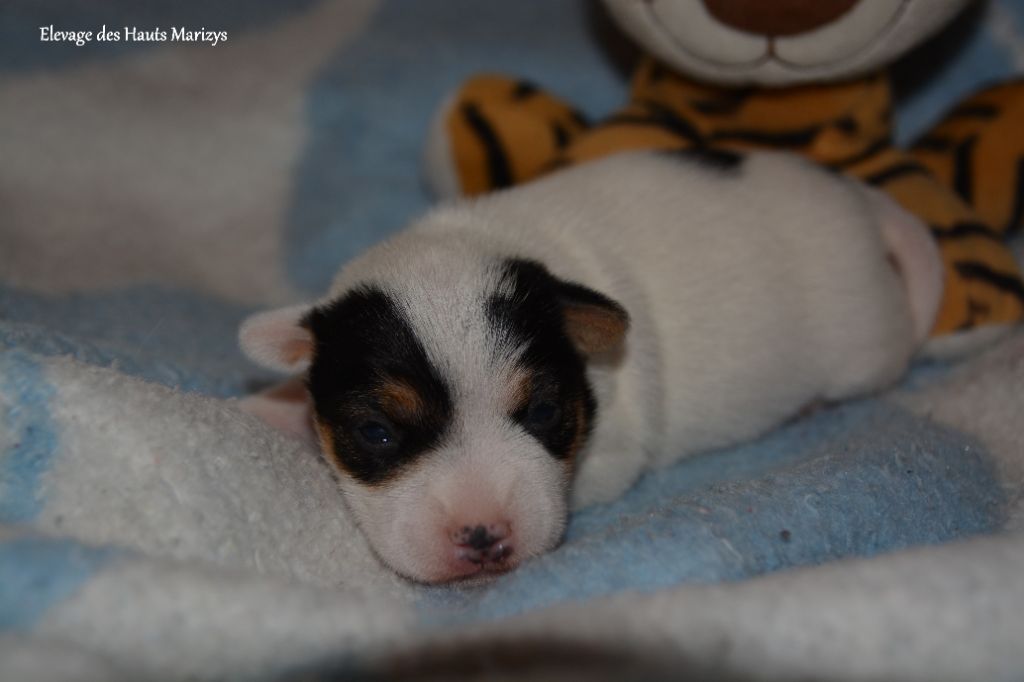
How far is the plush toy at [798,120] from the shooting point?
11.8 ft

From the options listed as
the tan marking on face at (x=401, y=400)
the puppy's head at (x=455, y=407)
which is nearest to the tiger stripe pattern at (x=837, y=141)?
the puppy's head at (x=455, y=407)

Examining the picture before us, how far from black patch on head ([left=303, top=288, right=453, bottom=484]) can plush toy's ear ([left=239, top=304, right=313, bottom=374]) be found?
0.36 ft

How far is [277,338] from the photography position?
2844mm

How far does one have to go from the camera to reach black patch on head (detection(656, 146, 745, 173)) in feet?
11.2

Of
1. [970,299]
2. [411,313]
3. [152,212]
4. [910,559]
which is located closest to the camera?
[910,559]

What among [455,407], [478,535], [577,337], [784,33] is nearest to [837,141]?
[784,33]

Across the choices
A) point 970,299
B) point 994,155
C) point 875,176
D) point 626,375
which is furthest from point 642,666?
point 994,155

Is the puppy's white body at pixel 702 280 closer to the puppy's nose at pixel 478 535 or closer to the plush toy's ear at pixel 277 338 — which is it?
the plush toy's ear at pixel 277 338

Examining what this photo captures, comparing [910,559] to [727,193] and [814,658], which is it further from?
[727,193]

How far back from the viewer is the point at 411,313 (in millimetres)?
2596

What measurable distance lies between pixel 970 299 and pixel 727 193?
3.17 feet

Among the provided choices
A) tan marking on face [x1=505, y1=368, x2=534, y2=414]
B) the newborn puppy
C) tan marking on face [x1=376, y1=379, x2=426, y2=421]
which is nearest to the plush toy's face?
the newborn puppy

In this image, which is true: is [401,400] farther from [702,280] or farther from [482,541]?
[702,280]

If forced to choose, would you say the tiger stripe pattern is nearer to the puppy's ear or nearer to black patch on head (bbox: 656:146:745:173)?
black patch on head (bbox: 656:146:745:173)
